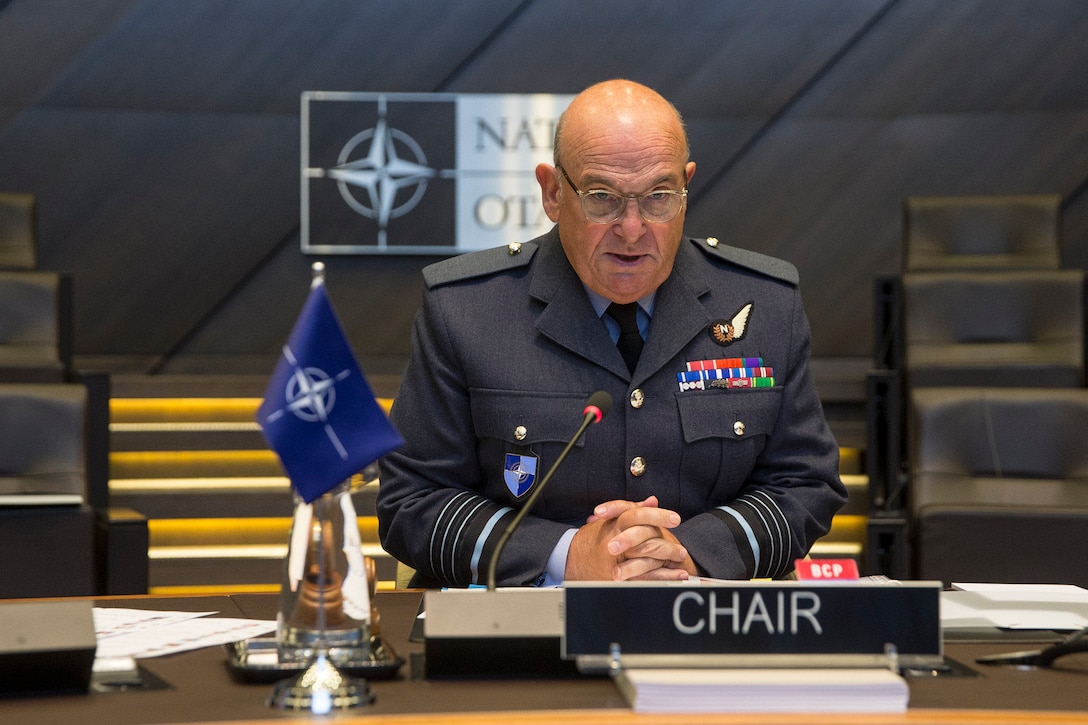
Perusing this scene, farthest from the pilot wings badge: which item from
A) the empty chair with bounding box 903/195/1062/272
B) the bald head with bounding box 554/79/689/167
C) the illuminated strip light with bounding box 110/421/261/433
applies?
the empty chair with bounding box 903/195/1062/272

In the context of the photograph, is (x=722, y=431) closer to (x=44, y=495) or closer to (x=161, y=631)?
(x=161, y=631)

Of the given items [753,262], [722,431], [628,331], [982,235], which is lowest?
[722,431]

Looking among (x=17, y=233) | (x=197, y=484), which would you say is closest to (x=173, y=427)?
(x=197, y=484)

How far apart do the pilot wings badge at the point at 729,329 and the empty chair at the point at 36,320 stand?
112 inches

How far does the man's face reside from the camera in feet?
5.24

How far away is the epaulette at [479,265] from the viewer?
1777 millimetres

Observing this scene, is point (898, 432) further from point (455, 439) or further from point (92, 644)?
point (92, 644)

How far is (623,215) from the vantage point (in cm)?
161

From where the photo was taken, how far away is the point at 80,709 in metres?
0.98

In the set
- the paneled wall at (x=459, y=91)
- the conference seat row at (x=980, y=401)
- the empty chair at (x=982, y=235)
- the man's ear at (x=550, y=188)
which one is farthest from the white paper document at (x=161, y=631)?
the paneled wall at (x=459, y=91)

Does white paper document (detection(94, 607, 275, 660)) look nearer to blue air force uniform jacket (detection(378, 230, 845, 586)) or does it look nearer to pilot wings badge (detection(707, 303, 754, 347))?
blue air force uniform jacket (detection(378, 230, 845, 586))

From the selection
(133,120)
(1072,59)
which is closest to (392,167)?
(133,120)

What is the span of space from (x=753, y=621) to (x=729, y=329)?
76cm

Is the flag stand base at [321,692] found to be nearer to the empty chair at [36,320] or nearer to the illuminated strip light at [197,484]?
the illuminated strip light at [197,484]
